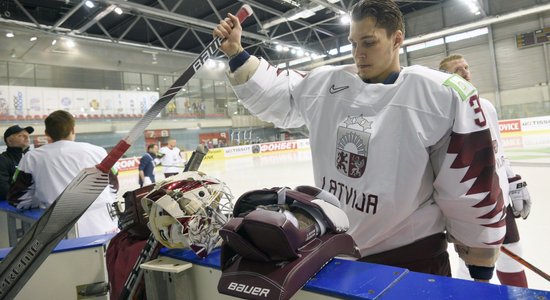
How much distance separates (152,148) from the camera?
7.54 metres

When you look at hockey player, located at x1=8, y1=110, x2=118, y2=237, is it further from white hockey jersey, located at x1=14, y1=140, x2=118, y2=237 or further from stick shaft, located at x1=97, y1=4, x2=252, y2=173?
stick shaft, located at x1=97, y1=4, x2=252, y2=173

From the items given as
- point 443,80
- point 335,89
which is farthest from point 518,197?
point 335,89

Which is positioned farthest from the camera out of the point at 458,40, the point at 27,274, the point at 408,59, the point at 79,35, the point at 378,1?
the point at 408,59

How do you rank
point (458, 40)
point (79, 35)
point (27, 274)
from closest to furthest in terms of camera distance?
point (27, 274)
point (79, 35)
point (458, 40)

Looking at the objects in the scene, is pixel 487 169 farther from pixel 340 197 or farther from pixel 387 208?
pixel 340 197

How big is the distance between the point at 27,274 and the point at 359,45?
1.09 m

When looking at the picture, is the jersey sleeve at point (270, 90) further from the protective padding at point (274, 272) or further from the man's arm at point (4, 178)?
the man's arm at point (4, 178)

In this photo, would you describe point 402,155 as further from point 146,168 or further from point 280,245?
point 146,168

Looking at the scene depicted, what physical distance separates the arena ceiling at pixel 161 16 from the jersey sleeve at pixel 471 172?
1078 centimetres

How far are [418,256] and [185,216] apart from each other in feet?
2.20

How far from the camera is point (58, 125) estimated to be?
2.33 m

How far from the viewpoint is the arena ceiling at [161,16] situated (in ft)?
35.7


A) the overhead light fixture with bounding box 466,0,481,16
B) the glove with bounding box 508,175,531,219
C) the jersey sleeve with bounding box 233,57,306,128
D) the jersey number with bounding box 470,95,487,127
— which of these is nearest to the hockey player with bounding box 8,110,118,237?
the jersey sleeve with bounding box 233,57,306,128

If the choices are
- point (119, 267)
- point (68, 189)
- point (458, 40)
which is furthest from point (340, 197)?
point (458, 40)
